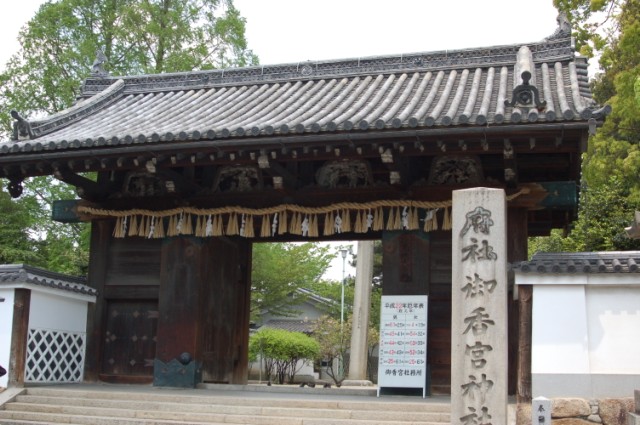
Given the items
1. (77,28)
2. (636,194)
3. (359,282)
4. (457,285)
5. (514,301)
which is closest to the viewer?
(457,285)

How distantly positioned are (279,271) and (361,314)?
3.32 m

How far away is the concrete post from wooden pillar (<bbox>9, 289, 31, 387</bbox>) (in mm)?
15469

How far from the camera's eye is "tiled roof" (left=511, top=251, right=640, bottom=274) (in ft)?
28.2

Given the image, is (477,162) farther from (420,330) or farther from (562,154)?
(420,330)

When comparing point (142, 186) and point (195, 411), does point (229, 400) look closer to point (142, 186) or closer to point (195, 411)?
point (195, 411)

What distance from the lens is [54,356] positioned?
11578 millimetres

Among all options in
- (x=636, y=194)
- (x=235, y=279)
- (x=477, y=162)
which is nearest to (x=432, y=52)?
(x=477, y=162)

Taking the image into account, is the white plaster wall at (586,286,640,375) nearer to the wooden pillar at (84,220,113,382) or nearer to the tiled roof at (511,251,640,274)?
the tiled roof at (511,251,640,274)

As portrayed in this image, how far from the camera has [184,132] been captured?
10258mm

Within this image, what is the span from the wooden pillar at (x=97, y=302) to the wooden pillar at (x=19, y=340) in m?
1.72

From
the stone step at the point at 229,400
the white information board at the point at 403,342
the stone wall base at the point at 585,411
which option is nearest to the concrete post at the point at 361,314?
the white information board at the point at 403,342

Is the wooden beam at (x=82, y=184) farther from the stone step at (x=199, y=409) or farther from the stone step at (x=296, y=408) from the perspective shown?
the stone step at (x=296, y=408)

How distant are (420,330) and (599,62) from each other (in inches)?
601

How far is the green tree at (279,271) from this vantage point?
2561cm
